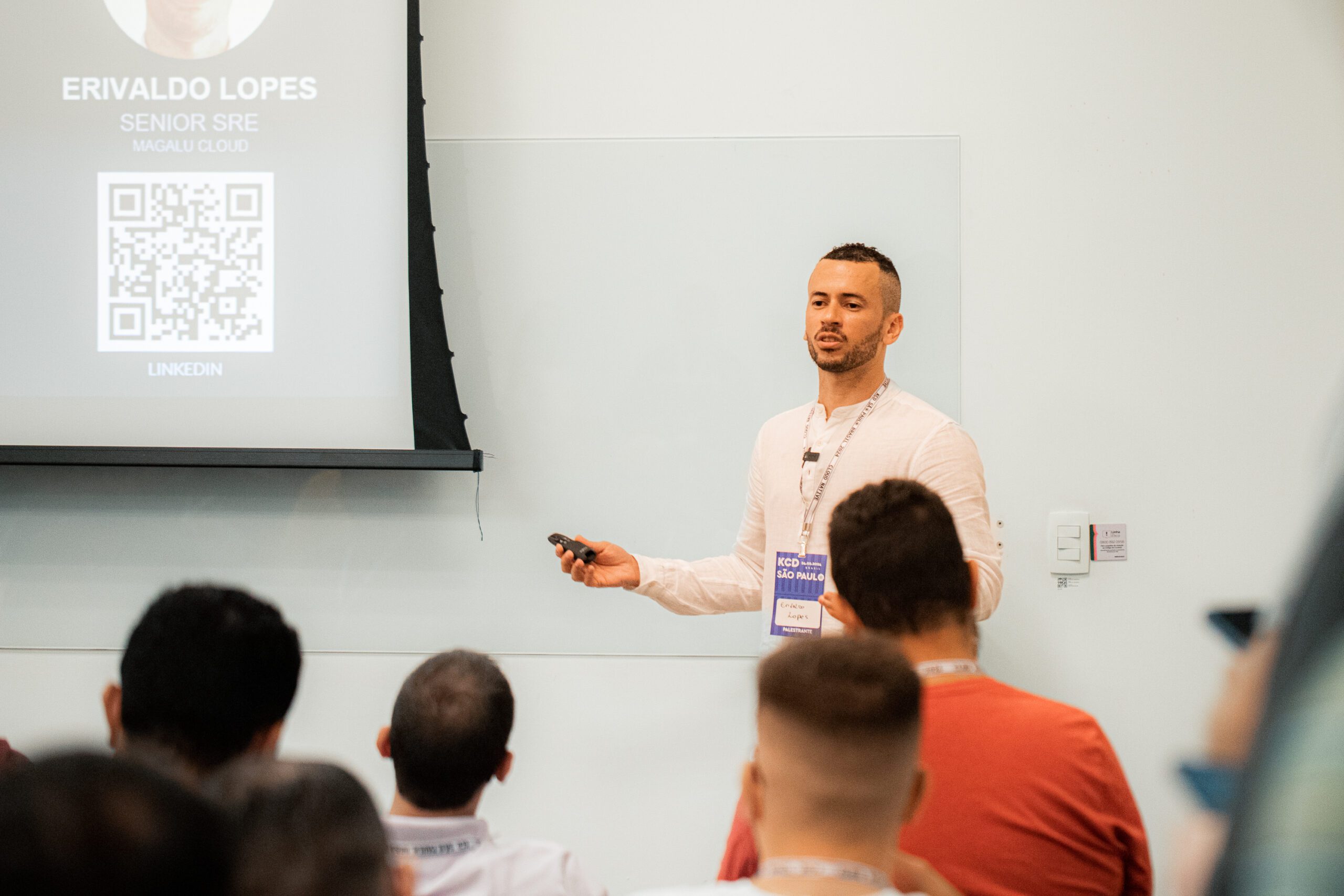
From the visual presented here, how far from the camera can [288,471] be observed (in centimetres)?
284

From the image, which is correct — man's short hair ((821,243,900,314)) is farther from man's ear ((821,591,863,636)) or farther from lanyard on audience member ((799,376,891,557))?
man's ear ((821,591,863,636))

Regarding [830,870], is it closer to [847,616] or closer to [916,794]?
[916,794]

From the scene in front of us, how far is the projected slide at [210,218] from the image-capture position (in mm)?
2725

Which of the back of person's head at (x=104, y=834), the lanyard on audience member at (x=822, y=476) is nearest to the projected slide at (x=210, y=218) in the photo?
the lanyard on audience member at (x=822, y=476)

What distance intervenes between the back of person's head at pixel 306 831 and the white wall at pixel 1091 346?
2.19 meters

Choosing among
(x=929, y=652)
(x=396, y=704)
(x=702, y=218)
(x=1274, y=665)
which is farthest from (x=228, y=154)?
(x=1274, y=665)

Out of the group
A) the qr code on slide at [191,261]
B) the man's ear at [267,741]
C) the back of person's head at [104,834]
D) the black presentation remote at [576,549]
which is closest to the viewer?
the back of person's head at [104,834]

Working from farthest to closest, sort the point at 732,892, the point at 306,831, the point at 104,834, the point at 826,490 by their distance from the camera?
the point at 826,490 → the point at 732,892 → the point at 306,831 → the point at 104,834

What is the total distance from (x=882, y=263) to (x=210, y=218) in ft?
6.11

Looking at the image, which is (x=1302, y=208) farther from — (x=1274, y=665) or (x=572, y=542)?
(x=1274, y=665)

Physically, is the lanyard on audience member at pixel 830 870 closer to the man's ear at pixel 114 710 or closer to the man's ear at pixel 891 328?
the man's ear at pixel 114 710

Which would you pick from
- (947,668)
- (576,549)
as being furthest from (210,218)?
(947,668)

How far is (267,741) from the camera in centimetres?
126

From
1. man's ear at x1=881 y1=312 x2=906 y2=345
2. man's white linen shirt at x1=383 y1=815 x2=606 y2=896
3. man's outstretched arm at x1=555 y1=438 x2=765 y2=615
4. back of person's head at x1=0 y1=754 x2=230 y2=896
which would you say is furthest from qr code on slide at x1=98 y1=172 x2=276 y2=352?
back of person's head at x1=0 y1=754 x2=230 y2=896
